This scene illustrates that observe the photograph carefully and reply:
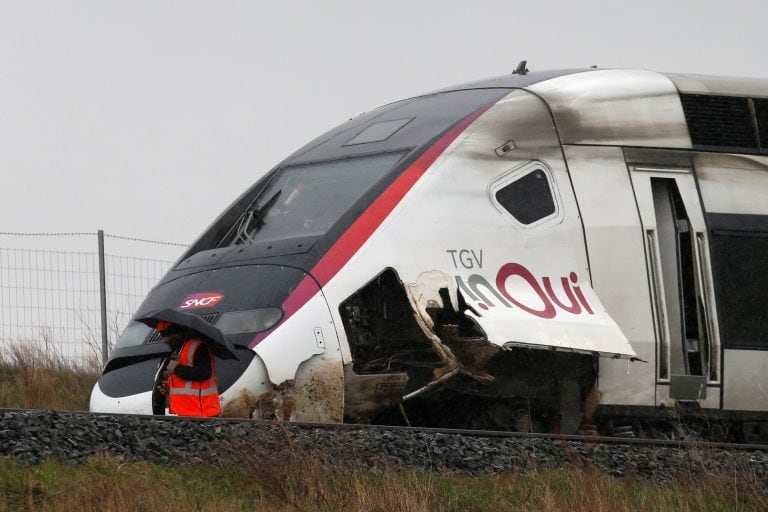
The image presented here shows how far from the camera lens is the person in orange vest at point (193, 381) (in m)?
10.5

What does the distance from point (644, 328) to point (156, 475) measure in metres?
5.51

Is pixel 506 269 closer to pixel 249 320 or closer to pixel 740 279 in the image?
pixel 249 320

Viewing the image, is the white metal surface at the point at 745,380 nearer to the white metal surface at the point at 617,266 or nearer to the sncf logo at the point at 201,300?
the white metal surface at the point at 617,266

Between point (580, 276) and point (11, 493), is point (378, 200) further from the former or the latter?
point (11, 493)

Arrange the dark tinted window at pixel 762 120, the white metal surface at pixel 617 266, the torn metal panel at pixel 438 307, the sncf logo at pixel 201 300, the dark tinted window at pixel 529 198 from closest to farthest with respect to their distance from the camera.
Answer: the torn metal panel at pixel 438 307 < the sncf logo at pixel 201 300 < the dark tinted window at pixel 529 198 < the white metal surface at pixel 617 266 < the dark tinted window at pixel 762 120

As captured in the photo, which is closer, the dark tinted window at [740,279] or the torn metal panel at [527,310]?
the torn metal panel at [527,310]

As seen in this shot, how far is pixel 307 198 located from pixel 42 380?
645 cm

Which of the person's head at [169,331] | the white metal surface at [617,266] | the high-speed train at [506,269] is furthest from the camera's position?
the white metal surface at [617,266]

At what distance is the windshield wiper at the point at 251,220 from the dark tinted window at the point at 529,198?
196cm

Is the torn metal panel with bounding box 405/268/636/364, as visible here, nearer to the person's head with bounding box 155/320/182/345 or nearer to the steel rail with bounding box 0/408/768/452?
the steel rail with bounding box 0/408/768/452

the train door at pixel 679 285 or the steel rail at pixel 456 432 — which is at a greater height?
the train door at pixel 679 285

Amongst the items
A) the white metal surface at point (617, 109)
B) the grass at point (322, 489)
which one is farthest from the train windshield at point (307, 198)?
the grass at point (322, 489)

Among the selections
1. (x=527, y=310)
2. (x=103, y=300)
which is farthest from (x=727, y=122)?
(x=103, y=300)

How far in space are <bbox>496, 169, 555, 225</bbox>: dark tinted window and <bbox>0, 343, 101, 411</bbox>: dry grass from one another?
21.2 feet
